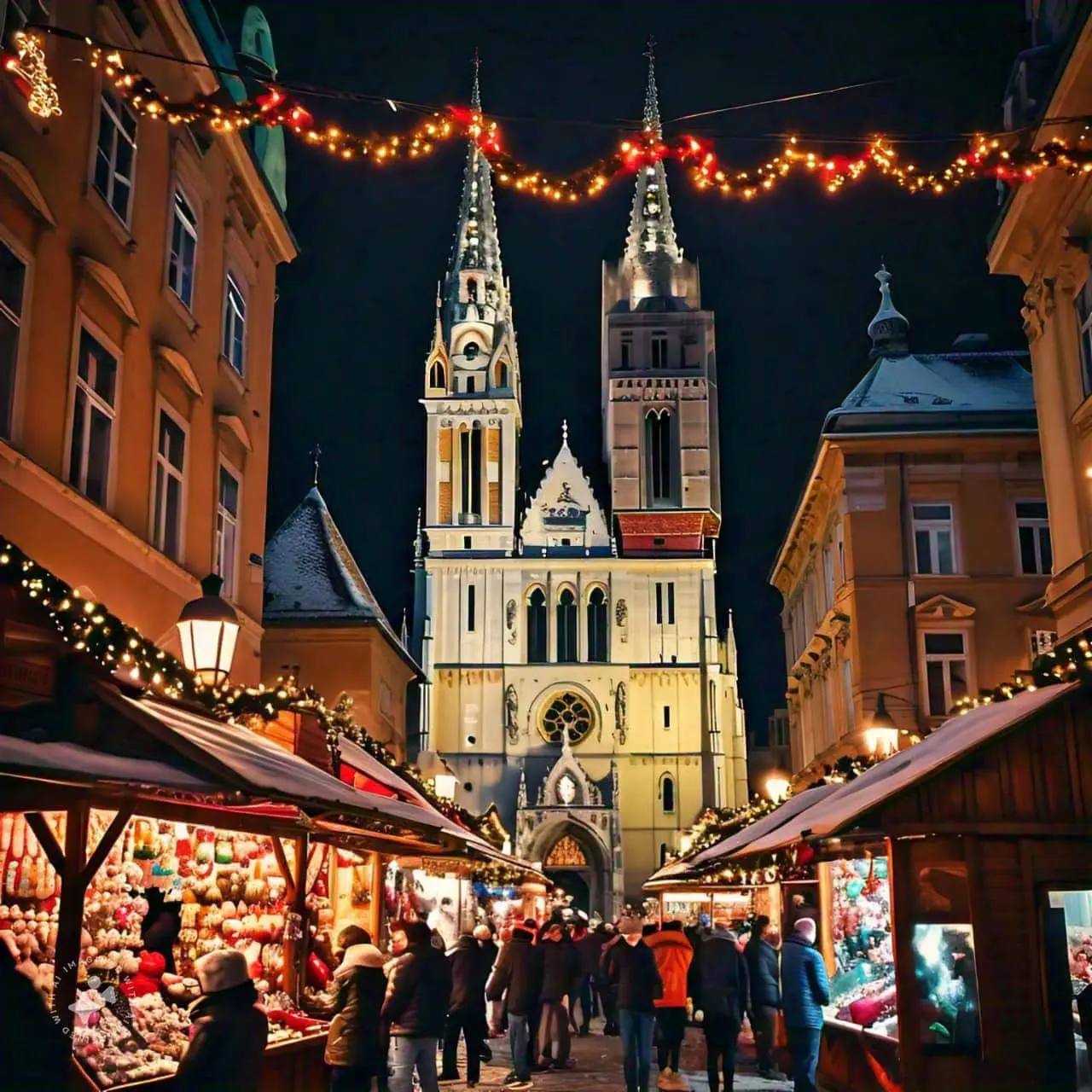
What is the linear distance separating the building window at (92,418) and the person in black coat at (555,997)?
24.1 ft

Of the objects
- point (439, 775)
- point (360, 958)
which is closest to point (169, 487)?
point (360, 958)

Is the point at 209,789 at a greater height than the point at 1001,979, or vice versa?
the point at 209,789

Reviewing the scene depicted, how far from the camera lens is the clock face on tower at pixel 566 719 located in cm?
6259

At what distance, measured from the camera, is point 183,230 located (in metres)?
14.9

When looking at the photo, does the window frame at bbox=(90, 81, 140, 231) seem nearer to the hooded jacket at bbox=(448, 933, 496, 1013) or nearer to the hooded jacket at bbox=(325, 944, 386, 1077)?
the hooded jacket at bbox=(325, 944, 386, 1077)

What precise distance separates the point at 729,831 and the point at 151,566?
13086 mm

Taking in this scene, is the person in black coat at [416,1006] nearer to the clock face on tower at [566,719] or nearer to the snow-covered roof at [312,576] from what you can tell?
the snow-covered roof at [312,576]

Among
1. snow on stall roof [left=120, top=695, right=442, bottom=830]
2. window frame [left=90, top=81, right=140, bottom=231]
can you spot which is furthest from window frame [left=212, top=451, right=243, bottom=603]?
snow on stall roof [left=120, top=695, right=442, bottom=830]

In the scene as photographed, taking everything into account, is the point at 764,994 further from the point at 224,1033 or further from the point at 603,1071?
the point at 224,1033

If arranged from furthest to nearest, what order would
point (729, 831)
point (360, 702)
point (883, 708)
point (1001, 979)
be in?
point (360, 702), point (883, 708), point (729, 831), point (1001, 979)

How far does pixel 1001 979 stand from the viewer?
9141 mm

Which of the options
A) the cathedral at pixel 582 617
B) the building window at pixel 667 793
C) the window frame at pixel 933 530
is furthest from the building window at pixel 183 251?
the building window at pixel 667 793

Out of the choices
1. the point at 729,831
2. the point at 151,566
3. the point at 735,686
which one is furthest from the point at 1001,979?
the point at 735,686

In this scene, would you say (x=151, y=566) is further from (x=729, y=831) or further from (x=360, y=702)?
(x=360, y=702)
